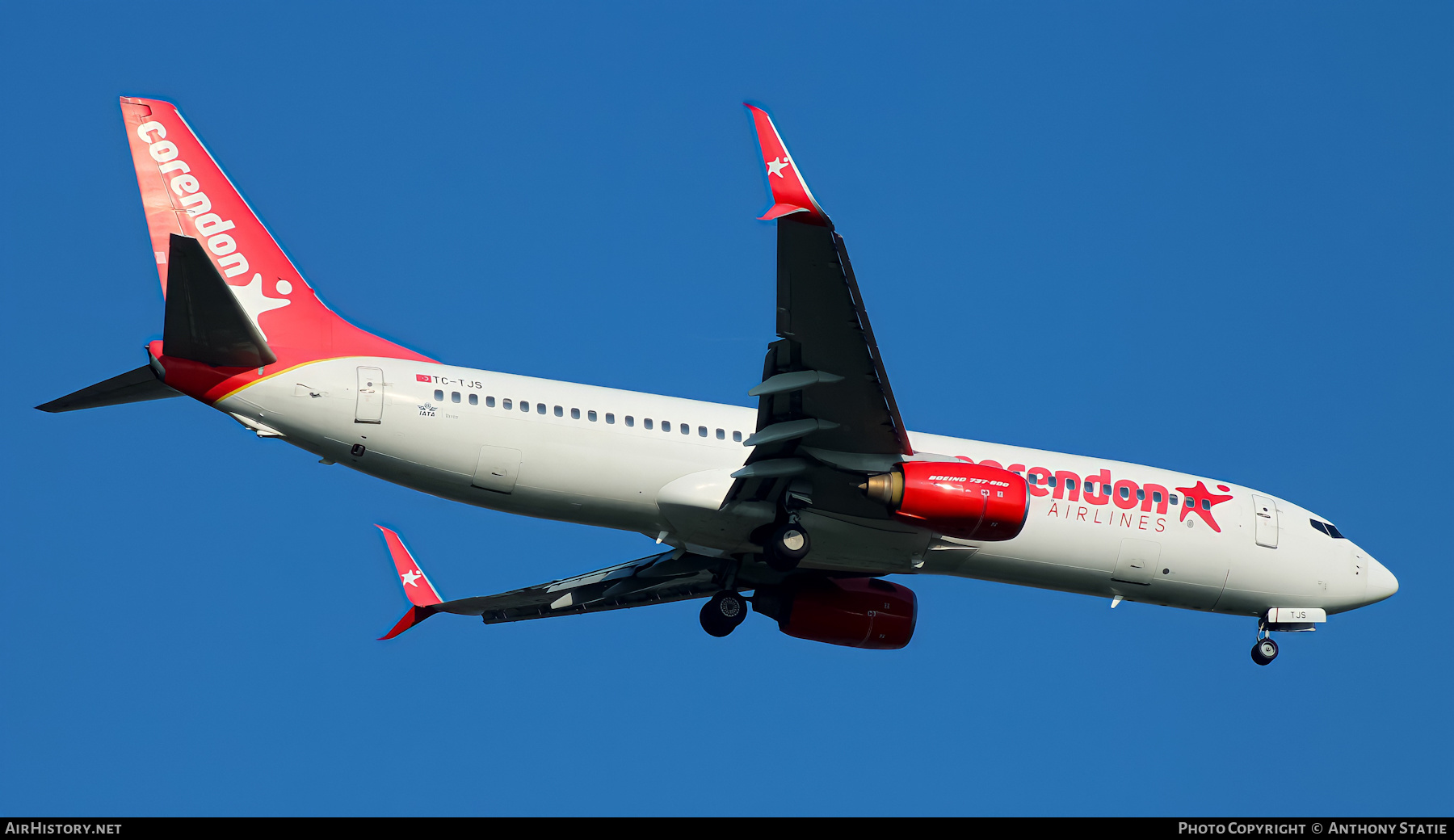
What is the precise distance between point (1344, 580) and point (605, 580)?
14.0m

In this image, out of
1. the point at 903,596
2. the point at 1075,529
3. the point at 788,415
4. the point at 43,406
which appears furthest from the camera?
the point at 903,596

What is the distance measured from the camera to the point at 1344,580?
26359 mm

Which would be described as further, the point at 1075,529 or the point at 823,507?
the point at 1075,529

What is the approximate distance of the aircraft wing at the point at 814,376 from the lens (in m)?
17.7

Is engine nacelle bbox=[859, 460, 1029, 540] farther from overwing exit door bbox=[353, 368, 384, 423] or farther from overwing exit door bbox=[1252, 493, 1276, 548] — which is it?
overwing exit door bbox=[353, 368, 384, 423]

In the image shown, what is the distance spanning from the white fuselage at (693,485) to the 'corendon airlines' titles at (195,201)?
2801 mm

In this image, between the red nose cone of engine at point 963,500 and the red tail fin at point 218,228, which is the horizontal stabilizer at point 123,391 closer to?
the red tail fin at point 218,228

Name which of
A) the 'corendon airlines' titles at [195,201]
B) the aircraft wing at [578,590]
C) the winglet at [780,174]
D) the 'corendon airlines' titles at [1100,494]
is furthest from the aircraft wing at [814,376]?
the 'corendon airlines' titles at [195,201]

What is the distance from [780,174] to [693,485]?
21.4ft

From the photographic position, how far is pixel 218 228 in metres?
22.7

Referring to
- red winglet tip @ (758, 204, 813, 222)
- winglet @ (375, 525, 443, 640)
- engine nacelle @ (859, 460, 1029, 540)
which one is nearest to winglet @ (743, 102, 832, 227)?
red winglet tip @ (758, 204, 813, 222)
